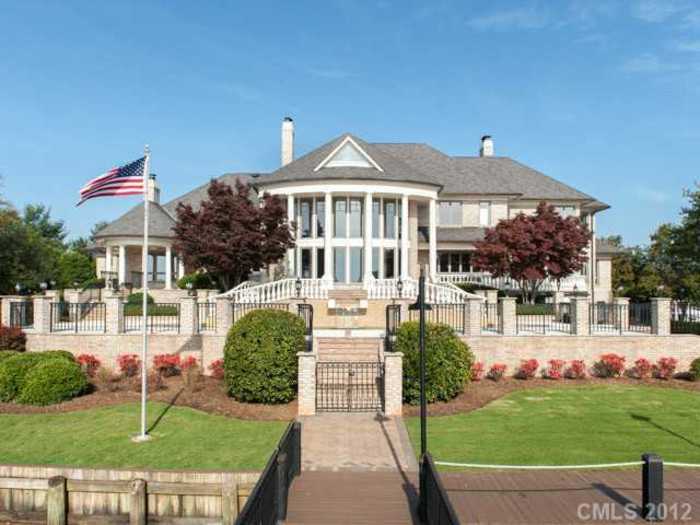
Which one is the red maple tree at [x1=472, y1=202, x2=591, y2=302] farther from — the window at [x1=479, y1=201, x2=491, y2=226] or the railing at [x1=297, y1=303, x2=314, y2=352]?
the railing at [x1=297, y1=303, x2=314, y2=352]

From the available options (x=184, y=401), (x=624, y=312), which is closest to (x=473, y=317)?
(x=624, y=312)

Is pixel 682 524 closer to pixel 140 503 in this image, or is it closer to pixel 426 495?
pixel 426 495

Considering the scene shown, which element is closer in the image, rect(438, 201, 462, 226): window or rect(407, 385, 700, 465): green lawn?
rect(407, 385, 700, 465): green lawn

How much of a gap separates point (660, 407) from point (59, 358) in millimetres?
18118

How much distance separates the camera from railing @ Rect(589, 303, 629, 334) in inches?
819

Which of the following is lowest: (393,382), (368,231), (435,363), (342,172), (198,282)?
(393,382)

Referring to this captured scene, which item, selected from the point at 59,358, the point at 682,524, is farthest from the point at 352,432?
the point at 59,358

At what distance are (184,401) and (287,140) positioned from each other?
92.2 ft

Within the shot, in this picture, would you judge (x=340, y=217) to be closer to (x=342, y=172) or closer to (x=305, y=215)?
(x=305, y=215)

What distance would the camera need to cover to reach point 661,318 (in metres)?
19.3

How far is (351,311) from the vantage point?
24250 millimetres

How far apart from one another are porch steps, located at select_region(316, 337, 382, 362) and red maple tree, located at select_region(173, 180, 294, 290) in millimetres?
9658

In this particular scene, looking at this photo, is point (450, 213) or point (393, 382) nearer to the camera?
point (393, 382)

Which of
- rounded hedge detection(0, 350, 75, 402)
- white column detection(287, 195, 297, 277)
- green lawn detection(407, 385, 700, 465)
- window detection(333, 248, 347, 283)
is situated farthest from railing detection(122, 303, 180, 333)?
green lawn detection(407, 385, 700, 465)
